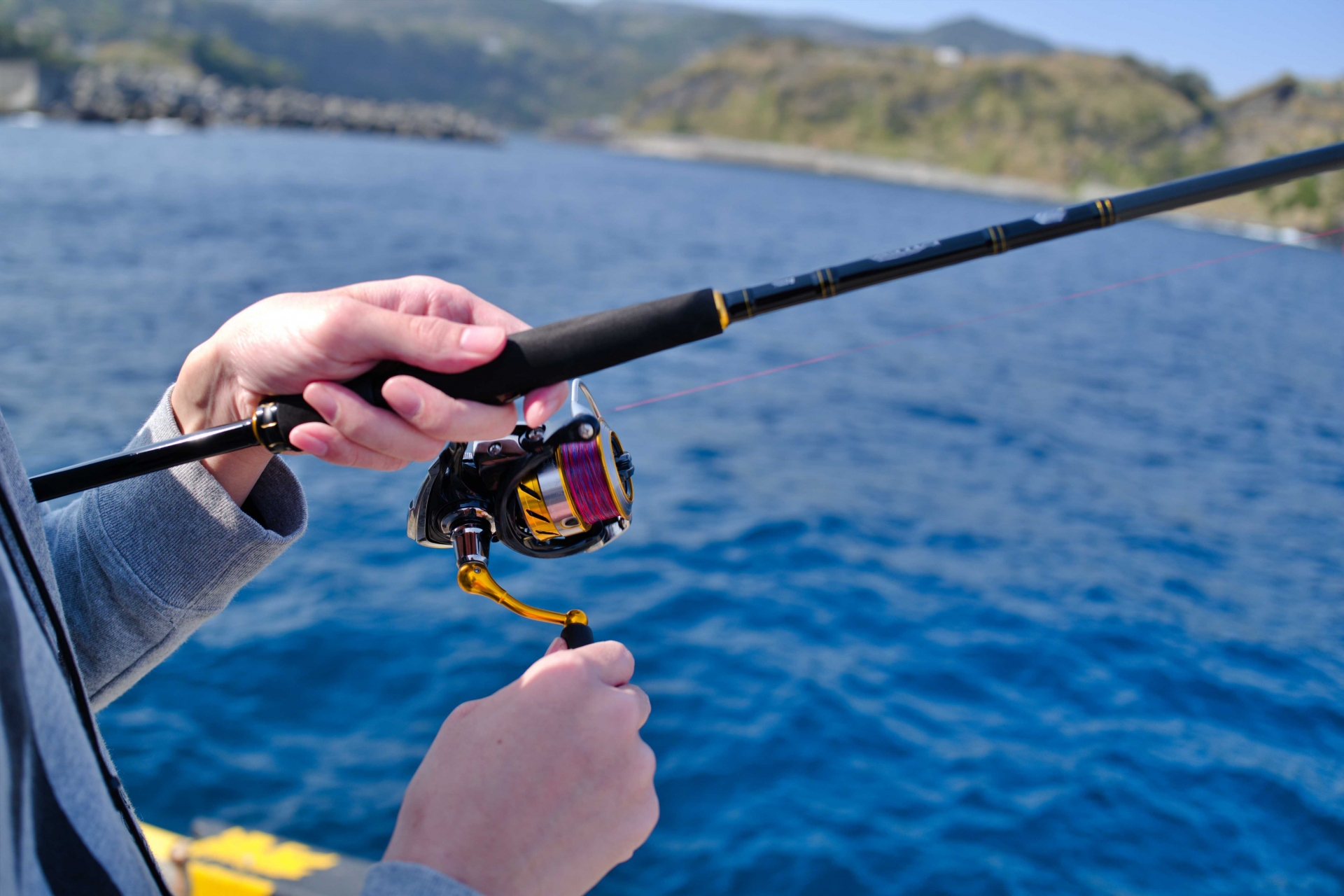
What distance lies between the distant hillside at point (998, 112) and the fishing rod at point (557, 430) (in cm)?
4795

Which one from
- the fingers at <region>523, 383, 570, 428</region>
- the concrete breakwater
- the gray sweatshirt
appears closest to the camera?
the gray sweatshirt

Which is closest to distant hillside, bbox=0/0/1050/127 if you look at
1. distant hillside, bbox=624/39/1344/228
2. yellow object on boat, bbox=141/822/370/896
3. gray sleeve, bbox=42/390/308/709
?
distant hillside, bbox=624/39/1344/228

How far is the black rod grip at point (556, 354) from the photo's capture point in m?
1.38

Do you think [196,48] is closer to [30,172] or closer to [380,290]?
[30,172]

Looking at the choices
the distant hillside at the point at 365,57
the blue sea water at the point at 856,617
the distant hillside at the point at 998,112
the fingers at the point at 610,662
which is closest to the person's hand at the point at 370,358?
the fingers at the point at 610,662

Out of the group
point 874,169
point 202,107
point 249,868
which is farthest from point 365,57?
point 249,868

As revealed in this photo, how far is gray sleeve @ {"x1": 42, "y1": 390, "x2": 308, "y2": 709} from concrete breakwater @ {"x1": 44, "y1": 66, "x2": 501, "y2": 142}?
58.4m

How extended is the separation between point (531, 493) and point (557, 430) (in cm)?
13

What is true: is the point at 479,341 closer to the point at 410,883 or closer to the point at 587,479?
the point at 587,479

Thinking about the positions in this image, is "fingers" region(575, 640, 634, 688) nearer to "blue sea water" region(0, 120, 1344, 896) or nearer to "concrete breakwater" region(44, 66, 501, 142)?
"blue sea water" region(0, 120, 1344, 896)

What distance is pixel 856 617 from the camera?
6109 mm

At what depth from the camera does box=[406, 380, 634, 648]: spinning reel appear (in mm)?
1541

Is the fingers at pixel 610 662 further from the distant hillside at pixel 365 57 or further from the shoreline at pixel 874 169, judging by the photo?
the distant hillside at pixel 365 57

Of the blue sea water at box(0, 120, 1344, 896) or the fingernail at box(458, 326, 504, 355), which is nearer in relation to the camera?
the fingernail at box(458, 326, 504, 355)
